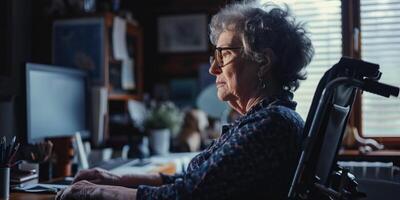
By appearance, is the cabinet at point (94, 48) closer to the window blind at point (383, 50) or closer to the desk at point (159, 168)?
the desk at point (159, 168)

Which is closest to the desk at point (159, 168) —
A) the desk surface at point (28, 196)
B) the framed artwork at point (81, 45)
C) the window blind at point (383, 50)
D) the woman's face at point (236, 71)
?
the desk surface at point (28, 196)

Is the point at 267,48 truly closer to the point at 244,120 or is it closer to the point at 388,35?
the point at 244,120

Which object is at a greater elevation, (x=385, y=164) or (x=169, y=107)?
(x=169, y=107)

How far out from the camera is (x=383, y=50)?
197 centimetres

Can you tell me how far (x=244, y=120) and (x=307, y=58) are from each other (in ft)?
0.94

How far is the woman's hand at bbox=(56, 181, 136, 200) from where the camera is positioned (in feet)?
4.11

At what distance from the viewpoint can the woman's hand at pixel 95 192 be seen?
125cm

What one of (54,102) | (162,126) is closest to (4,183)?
(54,102)

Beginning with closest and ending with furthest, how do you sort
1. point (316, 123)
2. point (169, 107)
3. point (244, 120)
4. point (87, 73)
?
point (316, 123)
point (244, 120)
point (87, 73)
point (169, 107)

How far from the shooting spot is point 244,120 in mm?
1268

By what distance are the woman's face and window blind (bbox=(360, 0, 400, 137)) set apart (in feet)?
2.73

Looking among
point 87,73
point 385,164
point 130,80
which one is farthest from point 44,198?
point 130,80

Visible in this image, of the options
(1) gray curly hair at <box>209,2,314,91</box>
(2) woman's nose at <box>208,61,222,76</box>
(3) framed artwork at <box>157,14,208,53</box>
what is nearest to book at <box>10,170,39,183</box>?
(2) woman's nose at <box>208,61,222,76</box>

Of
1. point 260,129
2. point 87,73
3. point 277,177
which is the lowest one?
point 277,177
